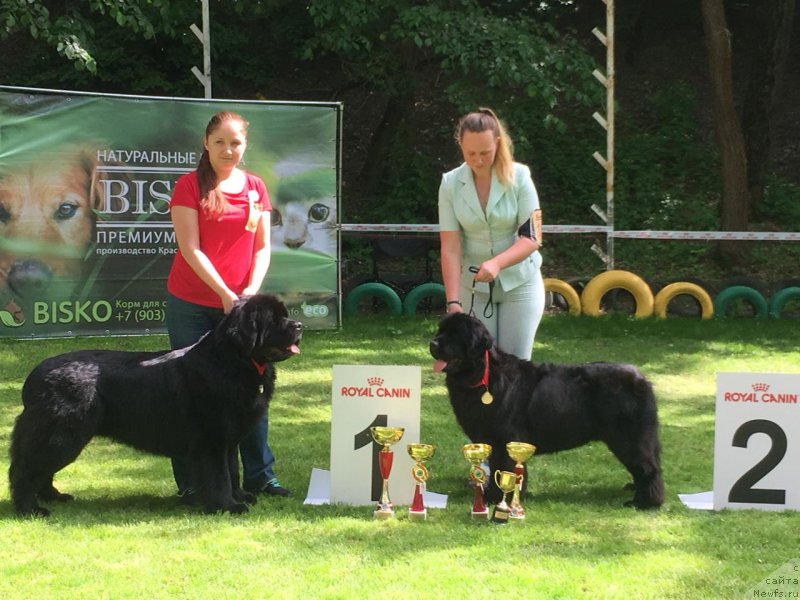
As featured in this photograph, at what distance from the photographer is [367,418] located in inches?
172

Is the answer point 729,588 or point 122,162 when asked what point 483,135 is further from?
point 122,162

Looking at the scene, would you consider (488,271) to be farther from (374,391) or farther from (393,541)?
(393,541)

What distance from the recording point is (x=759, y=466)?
422cm

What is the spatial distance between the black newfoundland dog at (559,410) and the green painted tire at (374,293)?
6040 millimetres

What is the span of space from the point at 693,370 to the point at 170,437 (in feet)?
16.7

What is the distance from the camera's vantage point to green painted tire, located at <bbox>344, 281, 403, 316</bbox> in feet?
34.1

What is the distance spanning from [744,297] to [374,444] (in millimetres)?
7416

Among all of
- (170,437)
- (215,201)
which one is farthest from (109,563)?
(215,201)

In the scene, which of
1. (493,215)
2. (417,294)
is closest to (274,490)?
(493,215)

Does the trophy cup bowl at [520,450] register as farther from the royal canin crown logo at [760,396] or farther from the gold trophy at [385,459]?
the royal canin crown logo at [760,396]

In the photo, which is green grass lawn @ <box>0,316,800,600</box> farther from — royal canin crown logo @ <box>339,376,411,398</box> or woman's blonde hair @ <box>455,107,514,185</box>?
woman's blonde hair @ <box>455,107,514,185</box>

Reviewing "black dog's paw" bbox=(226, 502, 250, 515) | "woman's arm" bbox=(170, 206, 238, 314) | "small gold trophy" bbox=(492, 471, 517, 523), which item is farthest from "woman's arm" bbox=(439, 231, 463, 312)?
"black dog's paw" bbox=(226, 502, 250, 515)

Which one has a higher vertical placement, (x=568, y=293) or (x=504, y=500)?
(x=568, y=293)

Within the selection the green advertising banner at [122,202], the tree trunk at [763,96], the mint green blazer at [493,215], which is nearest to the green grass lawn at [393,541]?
the mint green blazer at [493,215]
